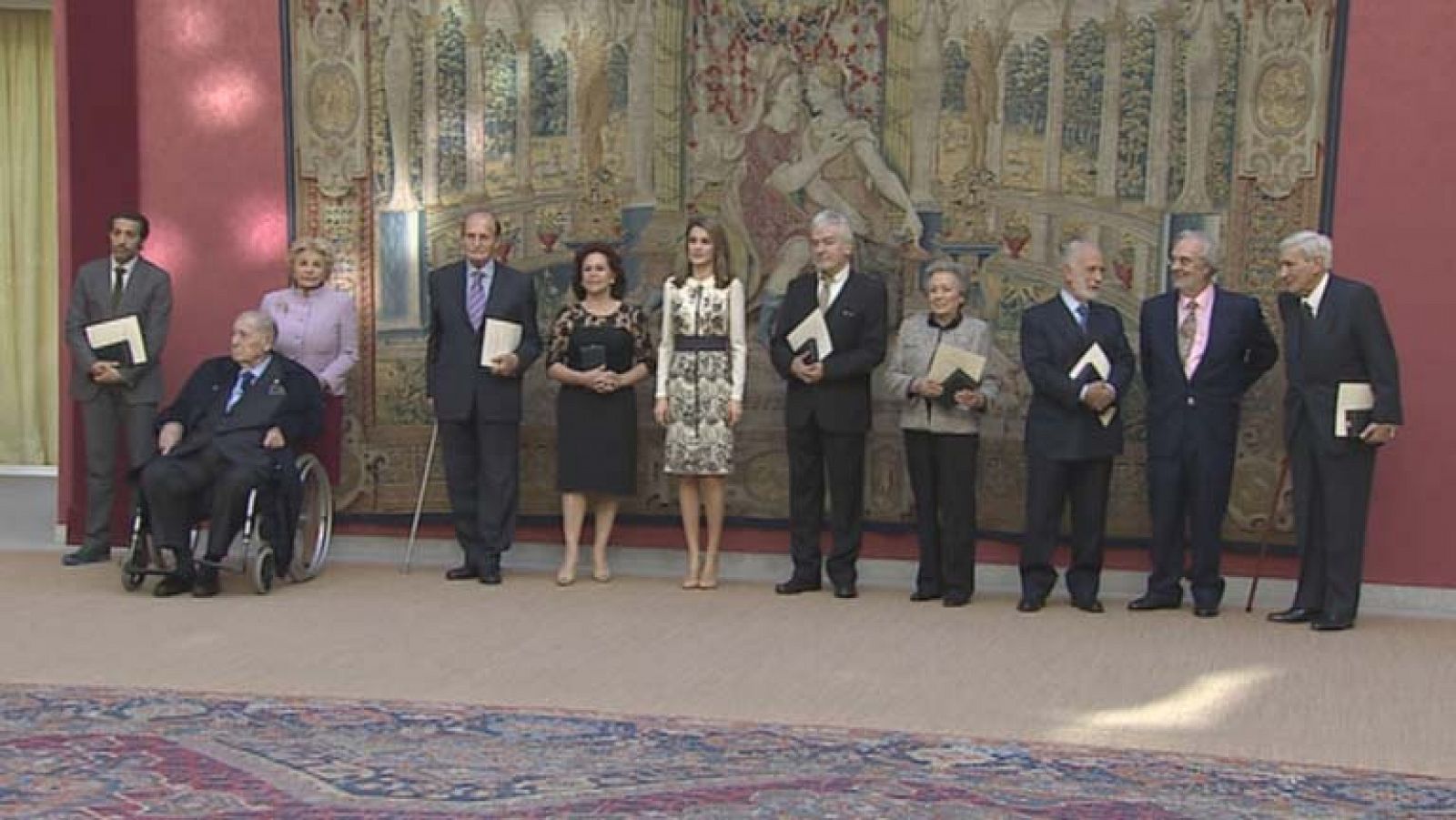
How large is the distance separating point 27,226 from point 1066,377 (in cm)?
642

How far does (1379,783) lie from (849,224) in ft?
12.4

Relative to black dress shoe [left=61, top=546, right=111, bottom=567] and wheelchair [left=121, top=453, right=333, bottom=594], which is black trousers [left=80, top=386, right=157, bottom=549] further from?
wheelchair [left=121, top=453, right=333, bottom=594]

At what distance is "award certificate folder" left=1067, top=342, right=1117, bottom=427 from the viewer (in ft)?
24.9

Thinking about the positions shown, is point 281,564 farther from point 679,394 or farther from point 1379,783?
point 1379,783

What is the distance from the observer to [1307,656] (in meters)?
6.69

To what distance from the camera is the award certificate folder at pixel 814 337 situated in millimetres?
7820

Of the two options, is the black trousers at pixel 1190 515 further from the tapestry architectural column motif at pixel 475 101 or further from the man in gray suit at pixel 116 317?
the man in gray suit at pixel 116 317

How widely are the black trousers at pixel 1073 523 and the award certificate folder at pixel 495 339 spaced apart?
2237mm

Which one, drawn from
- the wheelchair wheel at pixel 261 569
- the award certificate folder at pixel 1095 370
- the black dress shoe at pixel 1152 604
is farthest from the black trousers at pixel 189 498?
the black dress shoe at pixel 1152 604

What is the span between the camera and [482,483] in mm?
8234

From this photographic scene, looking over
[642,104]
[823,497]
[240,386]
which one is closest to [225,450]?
[240,386]

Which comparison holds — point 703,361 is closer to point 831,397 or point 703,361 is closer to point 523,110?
point 831,397

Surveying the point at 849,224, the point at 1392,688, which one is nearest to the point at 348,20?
the point at 849,224

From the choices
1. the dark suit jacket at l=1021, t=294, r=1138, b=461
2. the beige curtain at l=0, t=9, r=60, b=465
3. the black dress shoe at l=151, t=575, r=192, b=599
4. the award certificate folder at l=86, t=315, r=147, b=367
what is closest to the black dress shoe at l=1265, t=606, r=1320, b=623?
the dark suit jacket at l=1021, t=294, r=1138, b=461
